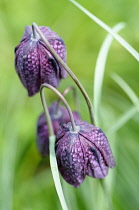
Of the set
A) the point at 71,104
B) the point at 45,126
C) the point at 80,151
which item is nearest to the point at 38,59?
the point at 80,151

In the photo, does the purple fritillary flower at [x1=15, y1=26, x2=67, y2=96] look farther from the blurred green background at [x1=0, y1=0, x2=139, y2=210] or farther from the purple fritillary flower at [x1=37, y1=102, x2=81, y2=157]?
the blurred green background at [x1=0, y1=0, x2=139, y2=210]

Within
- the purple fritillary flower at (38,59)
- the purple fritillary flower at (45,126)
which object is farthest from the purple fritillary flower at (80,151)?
the purple fritillary flower at (45,126)

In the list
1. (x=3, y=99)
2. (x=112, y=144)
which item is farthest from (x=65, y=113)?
(x=3, y=99)

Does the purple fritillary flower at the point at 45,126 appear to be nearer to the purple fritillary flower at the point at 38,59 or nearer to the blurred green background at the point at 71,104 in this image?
the blurred green background at the point at 71,104

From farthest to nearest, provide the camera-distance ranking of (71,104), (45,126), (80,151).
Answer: (71,104) → (45,126) → (80,151)

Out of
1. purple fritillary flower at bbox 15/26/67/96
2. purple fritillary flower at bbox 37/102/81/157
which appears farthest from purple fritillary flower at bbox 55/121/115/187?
purple fritillary flower at bbox 37/102/81/157

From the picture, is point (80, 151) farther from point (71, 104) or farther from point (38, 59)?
point (71, 104)
